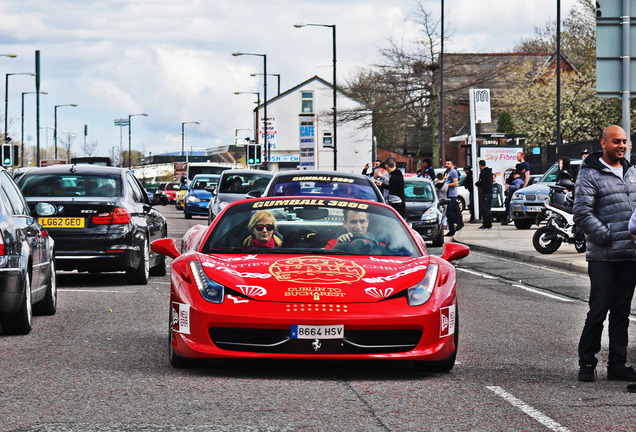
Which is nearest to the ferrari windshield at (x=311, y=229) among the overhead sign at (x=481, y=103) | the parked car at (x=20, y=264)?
the parked car at (x=20, y=264)

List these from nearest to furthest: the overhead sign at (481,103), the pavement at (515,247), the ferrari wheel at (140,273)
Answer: the ferrari wheel at (140,273)
the pavement at (515,247)
the overhead sign at (481,103)

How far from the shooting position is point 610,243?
7.82m

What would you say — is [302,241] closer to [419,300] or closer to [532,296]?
[419,300]

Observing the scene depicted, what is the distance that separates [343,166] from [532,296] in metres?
86.2

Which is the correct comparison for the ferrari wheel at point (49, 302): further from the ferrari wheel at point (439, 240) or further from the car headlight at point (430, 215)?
the ferrari wheel at point (439, 240)

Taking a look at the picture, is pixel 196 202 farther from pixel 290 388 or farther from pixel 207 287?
pixel 290 388

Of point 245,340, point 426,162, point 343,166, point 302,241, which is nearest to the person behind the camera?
point 245,340

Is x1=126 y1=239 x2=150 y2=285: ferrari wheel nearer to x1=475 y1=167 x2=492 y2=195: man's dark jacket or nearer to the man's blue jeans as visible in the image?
the man's blue jeans

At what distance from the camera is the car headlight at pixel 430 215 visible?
24.7 metres

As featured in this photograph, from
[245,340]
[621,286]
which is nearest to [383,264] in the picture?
[245,340]

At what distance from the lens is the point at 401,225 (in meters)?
8.79

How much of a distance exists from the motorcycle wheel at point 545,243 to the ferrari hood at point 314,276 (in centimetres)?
1361

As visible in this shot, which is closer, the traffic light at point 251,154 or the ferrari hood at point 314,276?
the ferrari hood at point 314,276

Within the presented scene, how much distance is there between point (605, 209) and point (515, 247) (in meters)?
15.6
